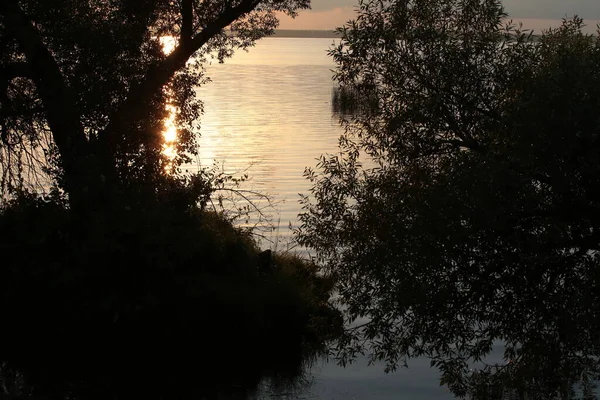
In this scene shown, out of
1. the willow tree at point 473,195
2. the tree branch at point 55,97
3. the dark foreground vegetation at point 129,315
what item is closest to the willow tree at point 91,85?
the tree branch at point 55,97

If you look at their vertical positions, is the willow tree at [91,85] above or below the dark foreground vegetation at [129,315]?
above

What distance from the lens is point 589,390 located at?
47.5ft

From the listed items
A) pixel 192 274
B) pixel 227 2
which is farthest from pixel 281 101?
pixel 192 274

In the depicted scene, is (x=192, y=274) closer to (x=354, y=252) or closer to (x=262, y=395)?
(x=262, y=395)

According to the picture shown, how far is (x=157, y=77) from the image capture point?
19.7 metres

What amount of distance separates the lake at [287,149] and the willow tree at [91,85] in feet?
21.5

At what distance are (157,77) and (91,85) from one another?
2094 mm

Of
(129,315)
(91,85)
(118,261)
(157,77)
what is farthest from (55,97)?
(129,315)

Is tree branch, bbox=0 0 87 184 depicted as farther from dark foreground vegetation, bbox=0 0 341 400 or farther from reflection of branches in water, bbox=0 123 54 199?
reflection of branches in water, bbox=0 123 54 199

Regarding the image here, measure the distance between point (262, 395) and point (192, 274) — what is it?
334 centimetres

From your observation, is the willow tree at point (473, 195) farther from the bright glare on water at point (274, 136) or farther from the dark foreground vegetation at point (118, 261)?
the bright glare on water at point (274, 136)

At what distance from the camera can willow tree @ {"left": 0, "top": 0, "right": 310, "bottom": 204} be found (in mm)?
17672

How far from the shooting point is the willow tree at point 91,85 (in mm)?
17672

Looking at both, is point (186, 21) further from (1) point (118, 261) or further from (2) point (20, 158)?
(1) point (118, 261)
